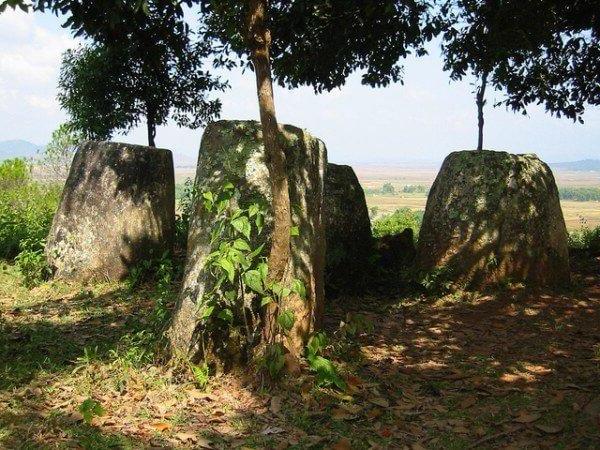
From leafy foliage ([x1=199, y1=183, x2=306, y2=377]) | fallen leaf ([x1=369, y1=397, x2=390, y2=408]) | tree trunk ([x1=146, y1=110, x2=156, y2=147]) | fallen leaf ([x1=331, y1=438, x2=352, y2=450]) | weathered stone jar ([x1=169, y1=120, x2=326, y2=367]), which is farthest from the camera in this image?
tree trunk ([x1=146, y1=110, x2=156, y2=147])

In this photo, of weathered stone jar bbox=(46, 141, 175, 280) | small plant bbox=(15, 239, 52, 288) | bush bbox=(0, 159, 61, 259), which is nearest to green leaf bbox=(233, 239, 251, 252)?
weathered stone jar bbox=(46, 141, 175, 280)

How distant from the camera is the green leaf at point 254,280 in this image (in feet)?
15.9

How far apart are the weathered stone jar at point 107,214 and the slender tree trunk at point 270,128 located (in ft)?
15.5

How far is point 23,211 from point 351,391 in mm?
9230

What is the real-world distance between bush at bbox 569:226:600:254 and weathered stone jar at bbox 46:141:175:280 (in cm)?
723

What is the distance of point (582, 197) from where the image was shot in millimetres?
37938

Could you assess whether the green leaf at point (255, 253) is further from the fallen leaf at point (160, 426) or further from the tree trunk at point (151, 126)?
the tree trunk at point (151, 126)

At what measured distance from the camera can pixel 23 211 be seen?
12.0 metres

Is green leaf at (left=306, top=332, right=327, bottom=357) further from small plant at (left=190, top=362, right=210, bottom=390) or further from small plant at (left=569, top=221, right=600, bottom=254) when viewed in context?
small plant at (left=569, top=221, right=600, bottom=254)

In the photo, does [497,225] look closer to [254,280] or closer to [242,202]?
[242,202]

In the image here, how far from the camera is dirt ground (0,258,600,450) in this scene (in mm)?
4289

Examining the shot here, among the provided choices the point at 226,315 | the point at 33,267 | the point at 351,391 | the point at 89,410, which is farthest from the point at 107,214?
the point at 351,391

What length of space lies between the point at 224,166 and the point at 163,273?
381cm

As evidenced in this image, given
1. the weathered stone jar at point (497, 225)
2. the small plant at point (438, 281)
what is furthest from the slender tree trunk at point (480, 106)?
the small plant at point (438, 281)
